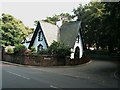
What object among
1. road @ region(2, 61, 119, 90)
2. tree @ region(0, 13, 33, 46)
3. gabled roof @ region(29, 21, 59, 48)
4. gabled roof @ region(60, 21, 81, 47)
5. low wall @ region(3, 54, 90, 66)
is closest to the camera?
road @ region(2, 61, 119, 90)

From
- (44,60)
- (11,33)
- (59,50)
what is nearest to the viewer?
(44,60)

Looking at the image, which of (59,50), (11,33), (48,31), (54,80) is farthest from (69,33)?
(54,80)

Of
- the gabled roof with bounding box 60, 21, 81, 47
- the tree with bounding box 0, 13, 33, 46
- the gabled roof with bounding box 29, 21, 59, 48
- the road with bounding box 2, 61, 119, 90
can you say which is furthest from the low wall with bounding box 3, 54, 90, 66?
the tree with bounding box 0, 13, 33, 46

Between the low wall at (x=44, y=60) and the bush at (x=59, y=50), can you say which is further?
the bush at (x=59, y=50)

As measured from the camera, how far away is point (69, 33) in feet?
141

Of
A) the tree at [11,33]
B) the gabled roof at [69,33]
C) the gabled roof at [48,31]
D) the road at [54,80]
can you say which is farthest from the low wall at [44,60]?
the tree at [11,33]

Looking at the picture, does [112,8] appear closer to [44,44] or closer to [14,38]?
→ [44,44]

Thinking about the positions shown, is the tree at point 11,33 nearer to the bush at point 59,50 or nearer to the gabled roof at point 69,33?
the gabled roof at point 69,33

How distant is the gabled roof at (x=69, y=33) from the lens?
135 ft

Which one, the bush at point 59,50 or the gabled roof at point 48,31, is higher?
the gabled roof at point 48,31

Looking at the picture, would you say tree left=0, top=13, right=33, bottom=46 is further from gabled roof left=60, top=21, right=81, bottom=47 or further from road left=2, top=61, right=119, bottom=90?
road left=2, top=61, right=119, bottom=90

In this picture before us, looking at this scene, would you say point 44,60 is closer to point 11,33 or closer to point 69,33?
point 69,33

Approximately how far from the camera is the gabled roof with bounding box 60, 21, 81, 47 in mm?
41031

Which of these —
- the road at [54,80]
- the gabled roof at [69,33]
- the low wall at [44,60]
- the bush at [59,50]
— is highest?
the gabled roof at [69,33]
